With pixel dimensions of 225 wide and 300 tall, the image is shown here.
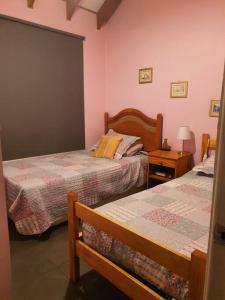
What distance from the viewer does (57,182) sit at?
237 centimetres

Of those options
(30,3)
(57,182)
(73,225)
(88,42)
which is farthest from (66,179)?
(88,42)

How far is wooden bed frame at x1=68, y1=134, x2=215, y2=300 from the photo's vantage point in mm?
999

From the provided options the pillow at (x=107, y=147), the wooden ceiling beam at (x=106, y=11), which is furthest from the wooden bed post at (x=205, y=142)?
the wooden ceiling beam at (x=106, y=11)

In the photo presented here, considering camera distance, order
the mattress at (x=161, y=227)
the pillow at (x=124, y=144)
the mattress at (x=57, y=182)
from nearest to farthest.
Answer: the mattress at (x=161, y=227)
the mattress at (x=57, y=182)
the pillow at (x=124, y=144)

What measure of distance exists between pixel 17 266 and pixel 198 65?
2912 mm

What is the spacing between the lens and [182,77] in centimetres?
312

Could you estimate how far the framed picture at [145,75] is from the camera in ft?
11.4

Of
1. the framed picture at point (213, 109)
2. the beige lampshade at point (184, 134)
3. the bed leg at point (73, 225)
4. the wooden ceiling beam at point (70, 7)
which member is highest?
the wooden ceiling beam at point (70, 7)

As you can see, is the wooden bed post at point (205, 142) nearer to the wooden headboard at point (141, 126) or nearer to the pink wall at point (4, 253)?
the wooden headboard at point (141, 126)

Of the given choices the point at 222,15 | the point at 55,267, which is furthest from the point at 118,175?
the point at 222,15

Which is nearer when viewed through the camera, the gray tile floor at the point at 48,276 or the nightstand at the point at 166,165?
the gray tile floor at the point at 48,276

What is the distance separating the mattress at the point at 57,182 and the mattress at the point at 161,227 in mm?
776

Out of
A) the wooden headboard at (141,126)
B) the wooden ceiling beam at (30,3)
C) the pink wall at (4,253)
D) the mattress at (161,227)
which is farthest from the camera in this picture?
the wooden headboard at (141,126)

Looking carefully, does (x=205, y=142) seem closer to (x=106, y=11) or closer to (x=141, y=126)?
(x=141, y=126)
